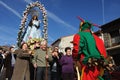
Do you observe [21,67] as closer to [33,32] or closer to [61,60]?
[61,60]

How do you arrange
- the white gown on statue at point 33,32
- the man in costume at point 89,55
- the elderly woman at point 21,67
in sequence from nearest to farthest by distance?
the man in costume at point 89,55, the elderly woman at point 21,67, the white gown on statue at point 33,32

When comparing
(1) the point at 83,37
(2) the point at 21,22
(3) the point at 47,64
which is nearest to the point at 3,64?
(3) the point at 47,64

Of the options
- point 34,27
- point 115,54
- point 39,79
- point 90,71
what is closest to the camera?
point 90,71

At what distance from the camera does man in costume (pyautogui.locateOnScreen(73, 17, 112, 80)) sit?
5.65 metres

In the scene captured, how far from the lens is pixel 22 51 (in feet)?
28.7

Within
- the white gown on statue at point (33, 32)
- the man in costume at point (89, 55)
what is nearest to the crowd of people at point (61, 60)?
the man in costume at point (89, 55)

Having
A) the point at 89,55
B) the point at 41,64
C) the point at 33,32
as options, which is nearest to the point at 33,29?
the point at 33,32

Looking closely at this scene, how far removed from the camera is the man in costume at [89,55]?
223 inches

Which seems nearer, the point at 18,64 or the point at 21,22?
the point at 18,64

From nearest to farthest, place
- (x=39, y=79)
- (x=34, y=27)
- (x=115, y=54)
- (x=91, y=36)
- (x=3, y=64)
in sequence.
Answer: (x=91, y=36) → (x=39, y=79) → (x=3, y=64) → (x=34, y=27) → (x=115, y=54)

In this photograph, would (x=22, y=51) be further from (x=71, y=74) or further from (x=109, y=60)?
(x=109, y=60)

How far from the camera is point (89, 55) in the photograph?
5.69 meters

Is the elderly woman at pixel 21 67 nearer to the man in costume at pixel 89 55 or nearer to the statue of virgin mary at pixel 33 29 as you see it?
the man in costume at pixel 89 55

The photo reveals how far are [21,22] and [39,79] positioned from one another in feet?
21.5
